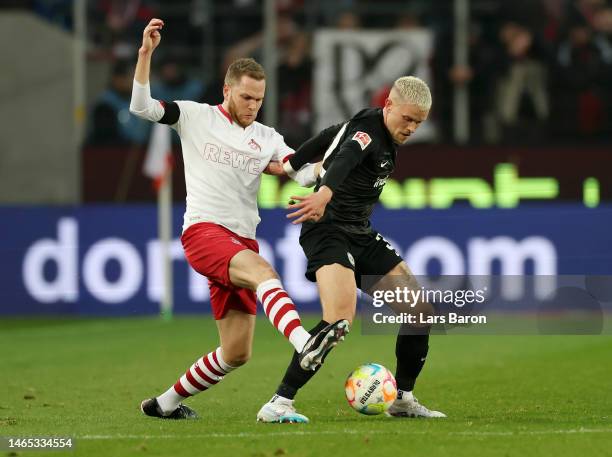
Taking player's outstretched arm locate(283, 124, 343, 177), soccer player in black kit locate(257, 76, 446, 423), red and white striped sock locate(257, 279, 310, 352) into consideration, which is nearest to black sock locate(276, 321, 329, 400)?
soccer player in black kit locate(257, 76, 446, 423)

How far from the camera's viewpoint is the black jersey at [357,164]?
27.9 feet

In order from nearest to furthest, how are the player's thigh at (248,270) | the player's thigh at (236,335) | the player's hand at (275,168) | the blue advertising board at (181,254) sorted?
the player's thigh at (248,270) → the player's thigh at (236,335) → the player's hand at (275,168) → the blue advertising board at (181,254)

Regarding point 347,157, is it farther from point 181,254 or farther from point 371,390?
point 181,254

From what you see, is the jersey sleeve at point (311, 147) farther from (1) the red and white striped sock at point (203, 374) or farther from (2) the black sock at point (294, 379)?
(1) the red and white striped sock at point (203, 374)

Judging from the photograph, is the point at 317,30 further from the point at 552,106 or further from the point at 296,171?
the point at 296,171

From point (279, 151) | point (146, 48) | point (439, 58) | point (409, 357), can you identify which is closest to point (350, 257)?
point (409, 357)

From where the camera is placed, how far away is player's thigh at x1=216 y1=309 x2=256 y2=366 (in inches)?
341

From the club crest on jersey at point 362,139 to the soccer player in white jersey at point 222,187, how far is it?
0.48 meters

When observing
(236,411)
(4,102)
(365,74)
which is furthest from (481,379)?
(4,102)

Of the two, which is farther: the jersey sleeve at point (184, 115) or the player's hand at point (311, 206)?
the jersey sleeve at point (184, 115)

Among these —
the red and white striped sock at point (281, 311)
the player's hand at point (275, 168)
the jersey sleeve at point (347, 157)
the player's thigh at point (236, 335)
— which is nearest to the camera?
the red and white striped sock at point (281, 311)

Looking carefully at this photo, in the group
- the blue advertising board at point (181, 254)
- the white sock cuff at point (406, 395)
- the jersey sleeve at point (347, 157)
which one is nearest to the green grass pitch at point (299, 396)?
the white sock cuff at point (406, 395)

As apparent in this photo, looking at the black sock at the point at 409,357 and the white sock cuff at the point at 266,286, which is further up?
the white sock cuff at the point at 266,286

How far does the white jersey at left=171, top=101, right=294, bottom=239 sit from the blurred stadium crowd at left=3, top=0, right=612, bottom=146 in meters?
10.2
